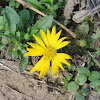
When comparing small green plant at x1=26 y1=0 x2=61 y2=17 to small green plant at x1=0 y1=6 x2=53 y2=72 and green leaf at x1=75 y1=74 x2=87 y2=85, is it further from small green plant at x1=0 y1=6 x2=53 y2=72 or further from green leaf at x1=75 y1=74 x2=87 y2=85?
green leaf at x1=75 y1=74 x2=87 y2=85

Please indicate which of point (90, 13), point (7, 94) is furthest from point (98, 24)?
point (7, 94)

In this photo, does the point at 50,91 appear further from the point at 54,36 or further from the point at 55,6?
the point at 55,6

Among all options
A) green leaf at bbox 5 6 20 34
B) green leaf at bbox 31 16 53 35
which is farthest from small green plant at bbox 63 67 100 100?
green leaf at bbox 5 6 20 34

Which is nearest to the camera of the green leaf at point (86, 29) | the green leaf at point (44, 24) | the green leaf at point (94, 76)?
the green leaf at point (44, 24)

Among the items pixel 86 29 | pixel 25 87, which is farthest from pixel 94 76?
pixel 25 87

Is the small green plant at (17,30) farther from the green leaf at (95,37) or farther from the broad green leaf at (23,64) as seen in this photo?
the green leaf at (95,37)

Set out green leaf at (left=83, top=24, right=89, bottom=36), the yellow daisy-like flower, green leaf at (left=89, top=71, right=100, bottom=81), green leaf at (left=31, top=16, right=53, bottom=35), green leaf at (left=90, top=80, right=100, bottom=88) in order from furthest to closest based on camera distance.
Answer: green leaf at (left=83, top=24, right=89, bottom=36) → green leaf at (left=89, top=71, right=100, bottom=81) → green leaf at (left=90, top=80, right=100, bottom=88) → green leaf at (left=31, top=16, right=53, bottom=35) → the yellow daisy-like flower

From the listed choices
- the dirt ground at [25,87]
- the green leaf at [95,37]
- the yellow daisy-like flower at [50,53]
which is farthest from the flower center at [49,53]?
the green leaf at [95,37]
